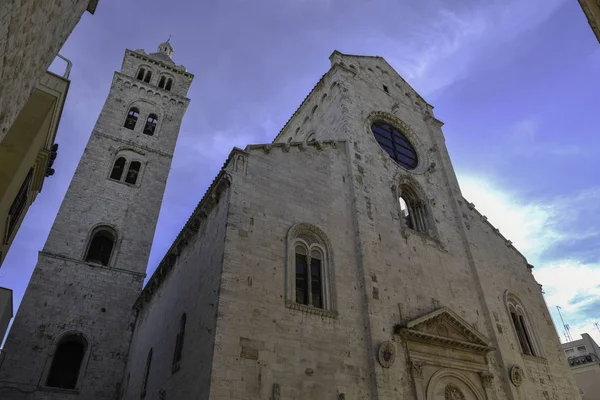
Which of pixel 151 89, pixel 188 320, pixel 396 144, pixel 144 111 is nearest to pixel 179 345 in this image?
pixel 188 320

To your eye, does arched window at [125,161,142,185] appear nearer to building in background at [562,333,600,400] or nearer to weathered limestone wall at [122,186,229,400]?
weathered limestone wall at [122,186,229,400]

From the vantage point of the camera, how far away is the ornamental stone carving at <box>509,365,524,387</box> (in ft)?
44.6

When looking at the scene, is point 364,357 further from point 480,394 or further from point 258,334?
point 480,394

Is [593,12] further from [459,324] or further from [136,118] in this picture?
[136,118]

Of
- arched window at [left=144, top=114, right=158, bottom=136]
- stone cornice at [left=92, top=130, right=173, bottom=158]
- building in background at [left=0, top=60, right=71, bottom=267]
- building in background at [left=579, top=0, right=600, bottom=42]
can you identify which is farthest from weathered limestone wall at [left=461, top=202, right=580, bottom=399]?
arched window at [left=144, top=114, right=158, bottom=136]

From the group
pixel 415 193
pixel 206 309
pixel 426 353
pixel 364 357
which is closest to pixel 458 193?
pixel 415 193

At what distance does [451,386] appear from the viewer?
40.4 ft

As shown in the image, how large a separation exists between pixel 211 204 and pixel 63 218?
491 inches

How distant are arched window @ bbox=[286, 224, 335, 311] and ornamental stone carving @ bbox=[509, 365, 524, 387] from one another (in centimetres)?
718

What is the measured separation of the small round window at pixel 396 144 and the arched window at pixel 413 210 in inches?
61.9

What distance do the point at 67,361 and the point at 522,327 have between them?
19.8 m

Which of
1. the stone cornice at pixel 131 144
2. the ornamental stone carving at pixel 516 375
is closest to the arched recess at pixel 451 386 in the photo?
the ornamental stone carving at pixel 516 375

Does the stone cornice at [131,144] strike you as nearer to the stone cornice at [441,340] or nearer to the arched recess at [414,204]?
the arched recess at [414,204]

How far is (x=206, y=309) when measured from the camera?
10523mm
